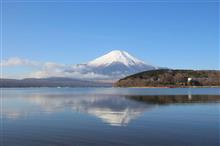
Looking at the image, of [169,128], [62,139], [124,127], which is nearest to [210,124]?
[169,128]

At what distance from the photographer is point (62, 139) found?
75.3 ft

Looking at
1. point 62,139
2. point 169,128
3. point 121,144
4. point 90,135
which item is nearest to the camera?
point 121,144

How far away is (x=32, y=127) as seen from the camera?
29.0 metres

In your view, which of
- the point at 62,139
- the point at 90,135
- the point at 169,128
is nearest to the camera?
the point at 62,139

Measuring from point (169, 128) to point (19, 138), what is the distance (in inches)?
481

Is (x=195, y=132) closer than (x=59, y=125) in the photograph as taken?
Yes

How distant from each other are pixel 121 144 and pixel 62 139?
441 centimetres

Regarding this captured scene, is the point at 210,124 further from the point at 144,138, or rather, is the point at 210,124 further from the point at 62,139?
the point at 62,139

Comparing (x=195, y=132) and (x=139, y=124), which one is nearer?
(x=195, y=132)

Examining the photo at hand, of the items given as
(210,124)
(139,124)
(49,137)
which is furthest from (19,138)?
(210,124)

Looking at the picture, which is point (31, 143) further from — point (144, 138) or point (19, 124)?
point (19, 124)

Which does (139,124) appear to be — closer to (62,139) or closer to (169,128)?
(169,128)

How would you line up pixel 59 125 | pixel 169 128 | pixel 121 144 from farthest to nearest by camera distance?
1. pixel 59 125
2. pixel 169 128
3. pixel 121 144

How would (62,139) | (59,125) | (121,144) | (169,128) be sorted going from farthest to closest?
(59,125), (169,128), (62,139), (121,144)
